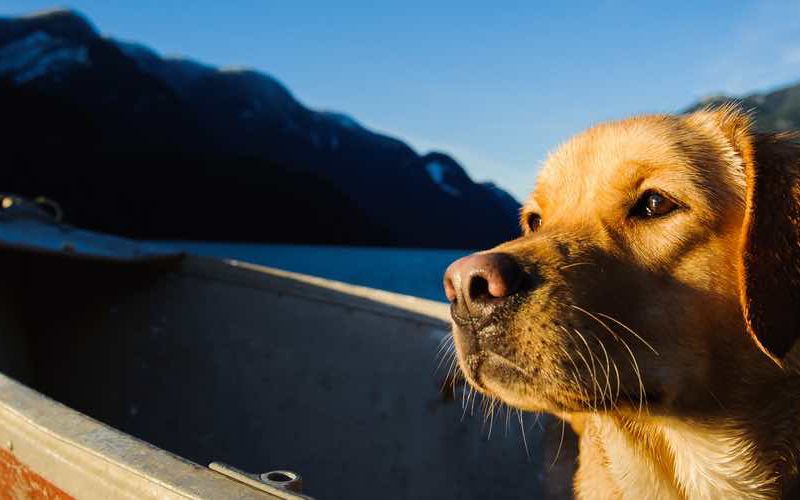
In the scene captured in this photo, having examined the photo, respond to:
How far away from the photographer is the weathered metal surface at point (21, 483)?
2.11 meters

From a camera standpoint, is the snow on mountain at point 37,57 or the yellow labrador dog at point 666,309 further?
the snow on mountain at point 37,57

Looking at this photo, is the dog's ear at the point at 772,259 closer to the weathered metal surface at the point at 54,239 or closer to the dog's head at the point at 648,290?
the dog's head at the point at 648,290

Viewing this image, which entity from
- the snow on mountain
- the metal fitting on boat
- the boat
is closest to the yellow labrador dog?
the metal fitting on boat

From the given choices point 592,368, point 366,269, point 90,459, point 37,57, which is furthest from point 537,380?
point 37,57

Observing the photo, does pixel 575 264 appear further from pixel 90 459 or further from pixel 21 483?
pixel 21 483

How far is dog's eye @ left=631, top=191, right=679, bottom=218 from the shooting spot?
6.80 ft

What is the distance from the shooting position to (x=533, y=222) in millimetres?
2832

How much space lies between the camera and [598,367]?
1888mm

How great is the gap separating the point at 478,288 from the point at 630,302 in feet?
1.56

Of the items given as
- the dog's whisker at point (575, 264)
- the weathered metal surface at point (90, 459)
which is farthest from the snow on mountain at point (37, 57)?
the dog's whisker at point (575, 264)

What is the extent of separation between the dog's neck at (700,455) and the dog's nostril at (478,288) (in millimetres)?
715

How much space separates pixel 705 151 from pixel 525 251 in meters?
0.78

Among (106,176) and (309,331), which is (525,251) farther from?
(106,176)

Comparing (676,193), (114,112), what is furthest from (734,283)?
(114,112)
